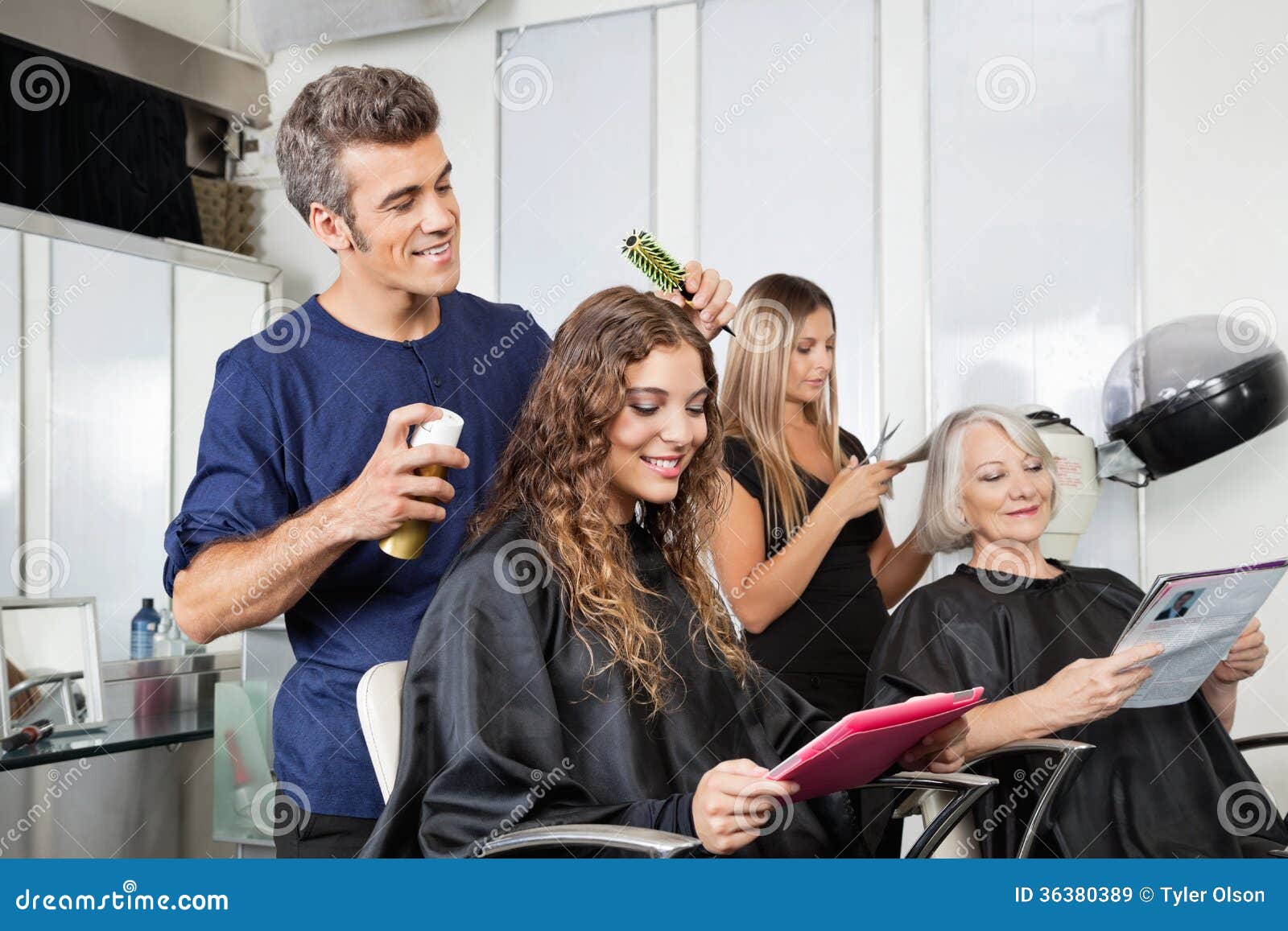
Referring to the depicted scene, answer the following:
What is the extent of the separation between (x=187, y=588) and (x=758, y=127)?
2942 mm

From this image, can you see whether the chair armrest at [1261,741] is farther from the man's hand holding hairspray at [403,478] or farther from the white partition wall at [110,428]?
the white partition wall at [110,428]

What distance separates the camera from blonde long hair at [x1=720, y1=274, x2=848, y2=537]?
2928mm

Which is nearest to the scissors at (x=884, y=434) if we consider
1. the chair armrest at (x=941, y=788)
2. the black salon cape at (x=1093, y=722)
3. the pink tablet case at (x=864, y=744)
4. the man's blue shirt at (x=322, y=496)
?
the black salon cape at (x=1093, y=722)

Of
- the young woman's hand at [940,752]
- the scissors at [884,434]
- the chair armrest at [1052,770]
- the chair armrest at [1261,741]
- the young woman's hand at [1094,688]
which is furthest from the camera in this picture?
the scissors at [884,434]

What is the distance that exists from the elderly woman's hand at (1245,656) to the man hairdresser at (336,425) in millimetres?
1689

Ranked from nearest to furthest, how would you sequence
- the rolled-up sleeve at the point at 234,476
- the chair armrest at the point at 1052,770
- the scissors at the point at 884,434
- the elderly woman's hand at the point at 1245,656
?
the rolled-up sleeve at the point at 234,476 → the chair armrest at the point at 1052,770 → the elderly woman's hand at the point at 1245,656 → the scissors at the point at 884,434

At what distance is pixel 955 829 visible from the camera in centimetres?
222

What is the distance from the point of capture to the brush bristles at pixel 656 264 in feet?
7.04

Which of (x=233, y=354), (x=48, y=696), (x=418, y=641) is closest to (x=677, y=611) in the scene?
(x=418, y=641)

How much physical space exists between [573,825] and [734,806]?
22 centimetres

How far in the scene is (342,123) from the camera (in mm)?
1757

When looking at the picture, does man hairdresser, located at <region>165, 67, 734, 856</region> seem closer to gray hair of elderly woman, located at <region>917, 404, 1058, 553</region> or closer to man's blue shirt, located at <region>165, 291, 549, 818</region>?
man's blue shirt, located at <region>165, 291, 549, 818</region>

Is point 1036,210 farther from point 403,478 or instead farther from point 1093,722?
point 403,478
